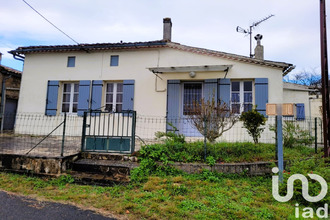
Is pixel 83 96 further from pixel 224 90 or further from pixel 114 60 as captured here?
pixel 224 90

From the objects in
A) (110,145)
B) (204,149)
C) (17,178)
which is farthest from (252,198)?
(17,178)

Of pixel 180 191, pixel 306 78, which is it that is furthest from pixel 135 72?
pixel 306 78

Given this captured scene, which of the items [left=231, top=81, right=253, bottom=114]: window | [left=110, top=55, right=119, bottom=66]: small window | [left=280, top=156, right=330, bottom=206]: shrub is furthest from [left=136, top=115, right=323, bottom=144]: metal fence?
[left=280, top=156, right=330, bottom=206]: shrub

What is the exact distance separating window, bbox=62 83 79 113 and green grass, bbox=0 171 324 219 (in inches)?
207

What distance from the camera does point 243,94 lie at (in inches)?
326

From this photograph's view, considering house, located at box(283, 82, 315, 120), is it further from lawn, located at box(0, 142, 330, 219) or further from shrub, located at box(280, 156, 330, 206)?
shrub, located at box(280, 156, 330, 206)

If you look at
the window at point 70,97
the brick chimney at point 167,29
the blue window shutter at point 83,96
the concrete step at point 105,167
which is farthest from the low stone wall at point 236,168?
the window at point 70,97

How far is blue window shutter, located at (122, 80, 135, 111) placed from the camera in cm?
878

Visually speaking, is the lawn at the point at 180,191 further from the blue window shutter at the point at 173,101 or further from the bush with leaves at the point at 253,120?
the blue window shutter at the point at 173,101

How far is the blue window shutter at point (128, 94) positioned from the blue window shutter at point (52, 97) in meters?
3.42

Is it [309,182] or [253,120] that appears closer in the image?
[309,182]

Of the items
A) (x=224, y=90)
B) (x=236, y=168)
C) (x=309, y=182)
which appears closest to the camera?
(x=309, y=182)

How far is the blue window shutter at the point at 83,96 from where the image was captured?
907cm

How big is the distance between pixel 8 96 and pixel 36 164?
906 cm
